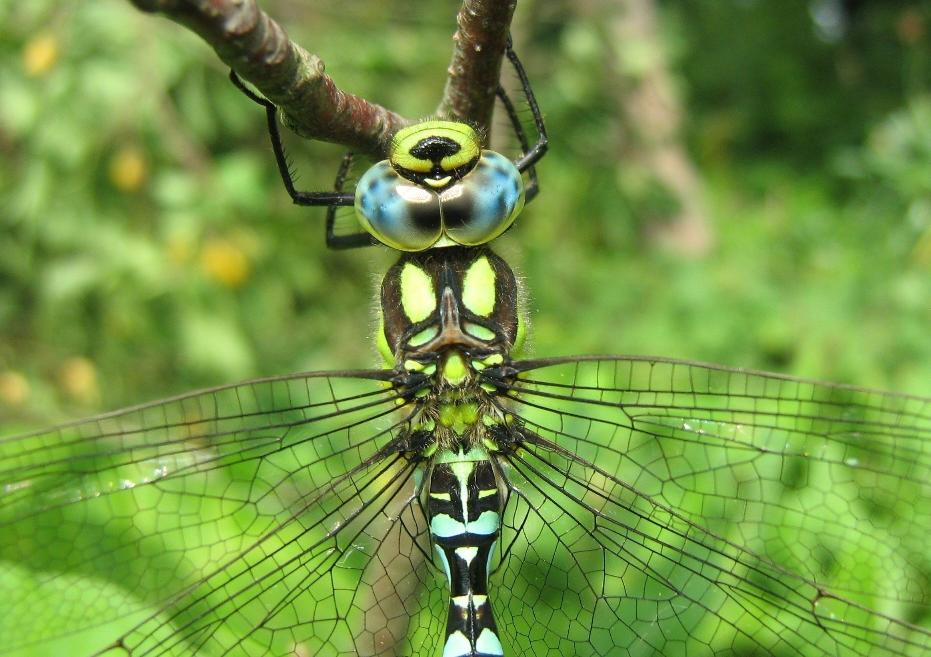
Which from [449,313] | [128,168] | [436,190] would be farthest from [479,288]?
[128,168]

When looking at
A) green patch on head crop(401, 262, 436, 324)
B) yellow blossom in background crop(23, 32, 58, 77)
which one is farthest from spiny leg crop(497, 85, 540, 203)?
yellow blossom in background crop(23, 32, 58, 77)

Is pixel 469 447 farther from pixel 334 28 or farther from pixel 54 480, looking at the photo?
pixel 334 28

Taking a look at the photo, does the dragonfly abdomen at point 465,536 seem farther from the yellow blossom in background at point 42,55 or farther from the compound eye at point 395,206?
the yellow blossom in background at point 42,55

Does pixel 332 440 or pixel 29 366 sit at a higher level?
pixel 29 366

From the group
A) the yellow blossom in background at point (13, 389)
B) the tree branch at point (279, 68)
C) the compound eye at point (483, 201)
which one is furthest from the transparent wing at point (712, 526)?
the yellow blossom in background at point (13, 389)

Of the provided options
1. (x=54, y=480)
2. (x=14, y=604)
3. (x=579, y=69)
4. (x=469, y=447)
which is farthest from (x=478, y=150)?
(x=579, y=69)

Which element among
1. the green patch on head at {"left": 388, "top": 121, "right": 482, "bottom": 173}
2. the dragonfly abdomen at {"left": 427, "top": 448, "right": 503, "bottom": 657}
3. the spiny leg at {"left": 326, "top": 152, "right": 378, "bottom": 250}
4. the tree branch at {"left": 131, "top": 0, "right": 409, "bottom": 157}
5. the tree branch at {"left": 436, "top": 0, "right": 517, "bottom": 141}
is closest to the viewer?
the tree branch at {"left": 131, "top": 0, "right": 409, "bottom": 157}

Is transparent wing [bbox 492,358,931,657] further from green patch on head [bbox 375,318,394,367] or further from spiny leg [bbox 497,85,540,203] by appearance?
spiny leg [bbox 497,85,540,203]

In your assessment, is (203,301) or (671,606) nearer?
(671,606)
